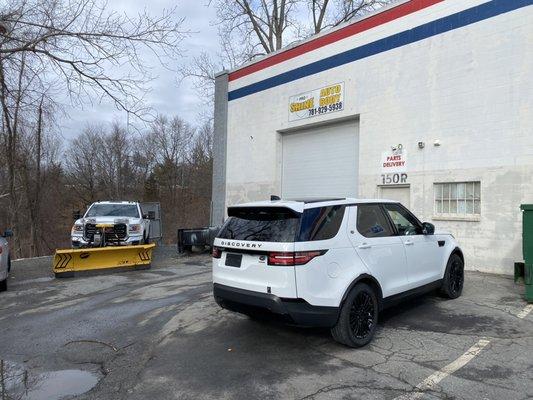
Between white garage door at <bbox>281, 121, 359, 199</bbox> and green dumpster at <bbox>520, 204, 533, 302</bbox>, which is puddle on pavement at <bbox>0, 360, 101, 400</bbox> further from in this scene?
white garage door at <bbox>281, 121, 359, 199</bbox>

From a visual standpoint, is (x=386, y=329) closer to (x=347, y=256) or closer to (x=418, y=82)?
(x=347, y=256)

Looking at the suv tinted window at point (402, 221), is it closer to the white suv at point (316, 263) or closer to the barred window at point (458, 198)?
the white suv at point (316, 263)

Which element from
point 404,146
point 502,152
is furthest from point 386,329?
point 404,146

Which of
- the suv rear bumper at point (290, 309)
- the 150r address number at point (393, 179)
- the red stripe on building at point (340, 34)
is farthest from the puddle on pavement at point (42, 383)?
the red stripe on building at point (340, 34)

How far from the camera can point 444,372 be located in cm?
478

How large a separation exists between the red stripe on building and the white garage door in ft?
9.77

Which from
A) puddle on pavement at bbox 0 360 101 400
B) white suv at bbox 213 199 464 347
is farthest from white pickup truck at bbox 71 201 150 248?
white suv at bbox 213 199 464 347

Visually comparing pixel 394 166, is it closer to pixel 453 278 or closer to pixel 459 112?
pixel 459 112

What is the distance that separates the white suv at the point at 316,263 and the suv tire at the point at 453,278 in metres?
1.57

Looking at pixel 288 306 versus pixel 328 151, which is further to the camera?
pixel 328 151

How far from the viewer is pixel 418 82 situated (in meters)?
13.3

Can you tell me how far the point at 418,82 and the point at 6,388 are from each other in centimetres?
1221

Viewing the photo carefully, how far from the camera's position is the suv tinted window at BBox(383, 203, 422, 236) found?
6.58 metres

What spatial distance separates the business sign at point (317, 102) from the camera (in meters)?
15.8
